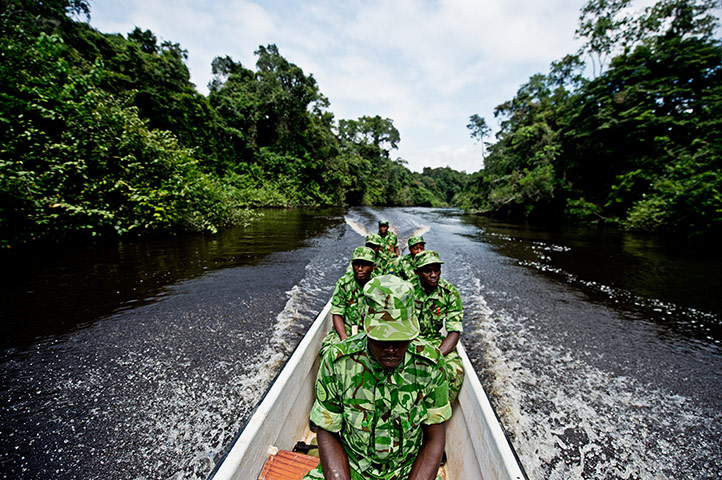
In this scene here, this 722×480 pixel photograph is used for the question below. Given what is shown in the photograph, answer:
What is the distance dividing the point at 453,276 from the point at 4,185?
9945 mm

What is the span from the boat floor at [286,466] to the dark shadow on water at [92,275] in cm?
403

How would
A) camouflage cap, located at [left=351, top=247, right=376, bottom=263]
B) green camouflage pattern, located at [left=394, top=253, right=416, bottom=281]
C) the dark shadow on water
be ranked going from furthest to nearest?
green camouflage pattern, located at [left=394, top=253, right=416, bottom=281]
the dark shadow on water
camouflage cap, located at [left=351, top=247, right=376, bottom=263]

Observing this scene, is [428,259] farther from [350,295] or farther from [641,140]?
[641,140]

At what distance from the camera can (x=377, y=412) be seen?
4.67 feet

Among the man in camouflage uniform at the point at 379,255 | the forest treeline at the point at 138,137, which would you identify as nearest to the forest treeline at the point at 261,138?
the forest treeline at the point at 138,137

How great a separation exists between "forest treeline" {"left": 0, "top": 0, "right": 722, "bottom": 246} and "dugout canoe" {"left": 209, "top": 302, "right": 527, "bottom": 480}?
6912mm

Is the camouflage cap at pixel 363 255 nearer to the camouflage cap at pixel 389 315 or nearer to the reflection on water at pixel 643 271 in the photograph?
the camouflage cap at pixel 389 315

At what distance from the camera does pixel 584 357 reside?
13.7 ft

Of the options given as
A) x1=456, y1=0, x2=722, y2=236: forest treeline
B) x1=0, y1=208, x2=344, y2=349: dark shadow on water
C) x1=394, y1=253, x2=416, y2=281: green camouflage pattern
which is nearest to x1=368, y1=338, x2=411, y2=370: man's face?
x1=394, y1=253, x2=416, y2=281: green camouflage pattern

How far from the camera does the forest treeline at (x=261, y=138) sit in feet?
21.2

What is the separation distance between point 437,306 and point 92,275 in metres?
6.82

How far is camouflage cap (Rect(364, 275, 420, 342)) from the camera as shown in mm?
1291

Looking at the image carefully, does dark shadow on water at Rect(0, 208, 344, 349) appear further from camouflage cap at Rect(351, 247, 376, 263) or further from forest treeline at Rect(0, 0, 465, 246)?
camouflage cap at Rect(351, 247, 376, 263)

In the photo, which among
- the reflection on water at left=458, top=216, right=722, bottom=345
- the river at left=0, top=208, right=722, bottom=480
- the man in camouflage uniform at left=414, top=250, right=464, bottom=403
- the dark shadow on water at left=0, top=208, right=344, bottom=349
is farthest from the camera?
the reflection on water at left=458, top=216, right=722, bottom=345
